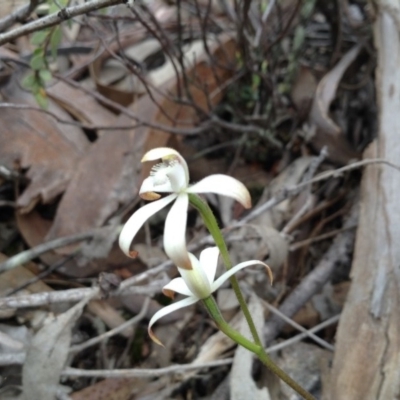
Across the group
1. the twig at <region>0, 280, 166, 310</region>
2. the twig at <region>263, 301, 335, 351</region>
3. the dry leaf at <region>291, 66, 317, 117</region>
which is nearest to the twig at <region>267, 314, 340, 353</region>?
the twig at <region>263, 301, 335, 351</region>

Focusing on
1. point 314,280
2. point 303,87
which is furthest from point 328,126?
point 314,280

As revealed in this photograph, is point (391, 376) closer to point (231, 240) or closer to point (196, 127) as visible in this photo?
point (231, 240)

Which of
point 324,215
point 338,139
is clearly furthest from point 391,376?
point 338,139

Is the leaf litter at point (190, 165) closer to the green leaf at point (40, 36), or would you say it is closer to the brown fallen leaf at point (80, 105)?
the brown fallen leaf at point (80, 105)

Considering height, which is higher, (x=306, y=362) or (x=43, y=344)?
(x=43, y=344)

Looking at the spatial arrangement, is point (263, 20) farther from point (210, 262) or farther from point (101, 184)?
point (210, 262)
